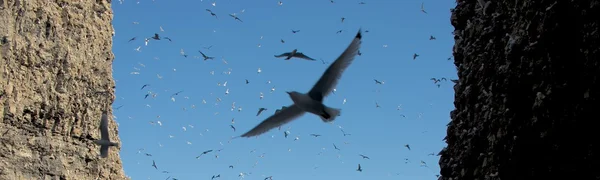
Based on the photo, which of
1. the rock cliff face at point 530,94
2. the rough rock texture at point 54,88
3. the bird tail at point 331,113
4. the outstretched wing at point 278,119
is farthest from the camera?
the rough rock texture at point 54,88

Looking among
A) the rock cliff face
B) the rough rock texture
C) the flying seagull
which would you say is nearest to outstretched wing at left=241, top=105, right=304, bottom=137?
the flying seagull

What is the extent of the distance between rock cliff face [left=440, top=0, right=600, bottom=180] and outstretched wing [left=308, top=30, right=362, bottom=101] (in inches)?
57.3

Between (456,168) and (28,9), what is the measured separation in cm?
1669

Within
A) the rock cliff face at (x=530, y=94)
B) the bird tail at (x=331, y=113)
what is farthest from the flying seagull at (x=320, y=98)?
the rock cliff face at (x=530, y=94)

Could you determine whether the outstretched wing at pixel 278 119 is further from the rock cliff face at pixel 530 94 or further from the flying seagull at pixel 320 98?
the rock cliff face at pixel 530 94

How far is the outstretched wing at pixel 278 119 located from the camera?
696 cm

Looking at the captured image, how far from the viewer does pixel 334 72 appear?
274 inches

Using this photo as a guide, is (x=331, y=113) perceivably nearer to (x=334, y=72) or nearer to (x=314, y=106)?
(x=314, y=106)

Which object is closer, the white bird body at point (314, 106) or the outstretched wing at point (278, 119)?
the white bird body at point (314, 106)

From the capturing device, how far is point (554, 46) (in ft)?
14.3

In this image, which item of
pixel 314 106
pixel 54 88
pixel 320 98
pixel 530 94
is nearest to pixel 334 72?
pixel 320 98

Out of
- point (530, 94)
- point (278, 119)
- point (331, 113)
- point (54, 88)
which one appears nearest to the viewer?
point (530, 94)

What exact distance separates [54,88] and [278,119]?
1478 centimetres

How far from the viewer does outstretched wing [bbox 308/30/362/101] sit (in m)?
6.93
